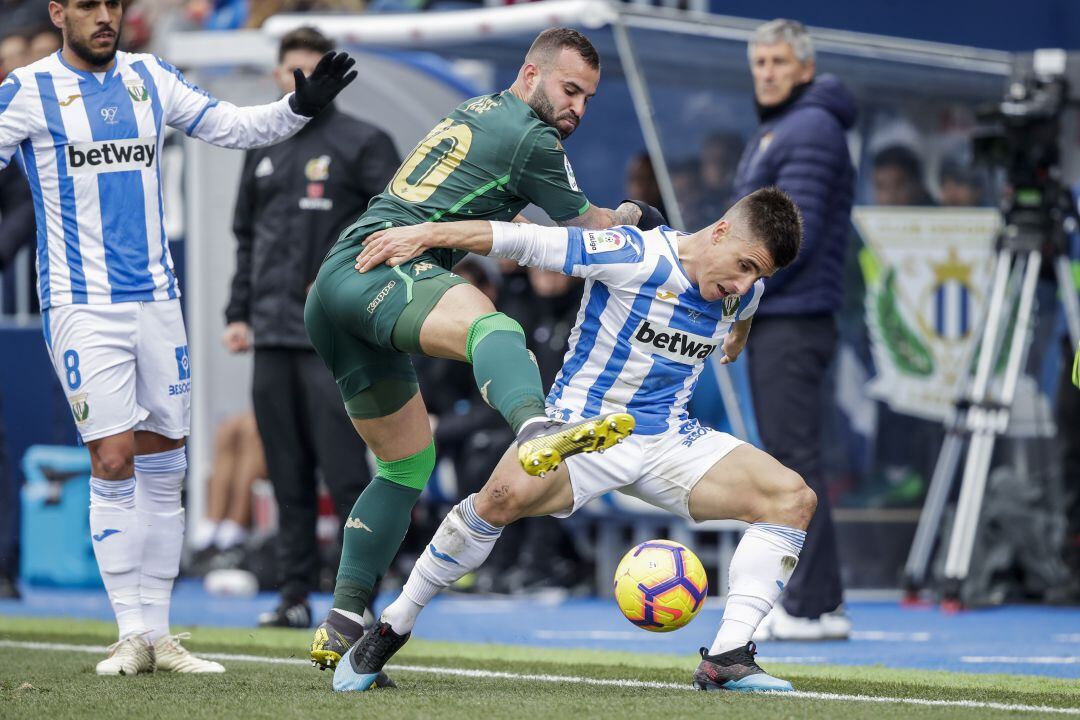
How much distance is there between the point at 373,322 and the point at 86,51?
1763 mm

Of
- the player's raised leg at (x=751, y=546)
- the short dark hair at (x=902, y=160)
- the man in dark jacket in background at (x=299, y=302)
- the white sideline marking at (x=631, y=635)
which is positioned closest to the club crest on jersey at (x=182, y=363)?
the man in dark jacket in background at (x=299, y=302)

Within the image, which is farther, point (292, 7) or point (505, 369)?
point (292, 7)

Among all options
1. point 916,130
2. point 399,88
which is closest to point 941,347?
point 916,130

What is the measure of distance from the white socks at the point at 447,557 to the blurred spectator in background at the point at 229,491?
6560mm

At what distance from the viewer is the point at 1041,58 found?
32.8 feet

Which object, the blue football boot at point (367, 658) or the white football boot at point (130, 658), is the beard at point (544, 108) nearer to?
the blue football boot at point (367, 658)

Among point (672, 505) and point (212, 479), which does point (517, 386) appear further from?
point (212, 479)

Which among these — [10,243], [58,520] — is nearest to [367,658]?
[10,243]

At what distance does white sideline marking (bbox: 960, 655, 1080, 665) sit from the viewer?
6.89m

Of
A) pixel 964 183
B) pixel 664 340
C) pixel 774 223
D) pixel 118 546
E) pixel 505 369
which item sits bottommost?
pixel 118 546

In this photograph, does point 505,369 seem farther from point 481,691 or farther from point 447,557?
point 481,691

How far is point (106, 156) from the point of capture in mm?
6309

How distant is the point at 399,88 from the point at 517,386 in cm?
771

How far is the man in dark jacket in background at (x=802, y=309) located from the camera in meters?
7.85
